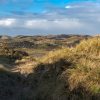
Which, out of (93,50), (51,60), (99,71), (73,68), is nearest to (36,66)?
(51,60)

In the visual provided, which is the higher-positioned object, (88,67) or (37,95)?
(88,67)

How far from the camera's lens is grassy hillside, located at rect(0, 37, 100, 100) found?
1483 cm

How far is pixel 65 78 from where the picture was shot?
16375 millimetres

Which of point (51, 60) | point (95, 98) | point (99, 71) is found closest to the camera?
point (95, 98)

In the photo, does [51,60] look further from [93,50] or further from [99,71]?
[99,71]

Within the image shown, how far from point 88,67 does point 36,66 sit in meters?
6.32

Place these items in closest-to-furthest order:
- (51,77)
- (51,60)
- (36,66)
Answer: (51,77), (51,60), (36,66)

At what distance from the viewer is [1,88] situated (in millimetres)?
18312

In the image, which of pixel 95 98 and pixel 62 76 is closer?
pixel 95 98

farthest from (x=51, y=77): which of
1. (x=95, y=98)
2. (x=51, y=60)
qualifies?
(x=95, y=98)

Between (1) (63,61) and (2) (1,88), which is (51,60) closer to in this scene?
(1) (63,61)

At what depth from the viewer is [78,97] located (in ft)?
47.8

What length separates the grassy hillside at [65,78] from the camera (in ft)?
48.6

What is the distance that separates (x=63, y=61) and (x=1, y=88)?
2968 millimetres
